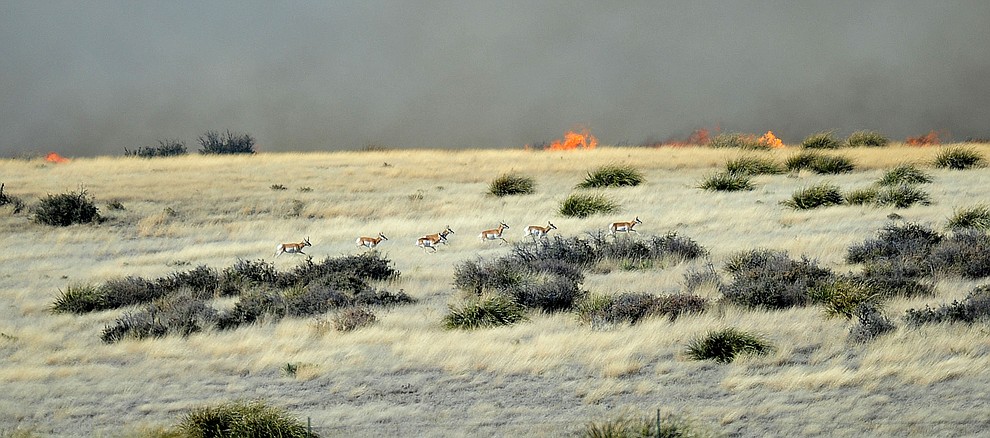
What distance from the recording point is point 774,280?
17.4 meters

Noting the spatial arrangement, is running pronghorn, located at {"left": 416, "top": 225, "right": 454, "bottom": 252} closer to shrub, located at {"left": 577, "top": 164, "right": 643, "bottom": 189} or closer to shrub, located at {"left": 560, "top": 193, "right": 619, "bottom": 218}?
shrub, located at {"left": 560, "top": 193, "right": 619, "bottom": 218}

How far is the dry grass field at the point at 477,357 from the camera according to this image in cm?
1152

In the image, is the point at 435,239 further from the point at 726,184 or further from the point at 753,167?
the point at 753,167

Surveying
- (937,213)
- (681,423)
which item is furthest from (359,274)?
(937,213)

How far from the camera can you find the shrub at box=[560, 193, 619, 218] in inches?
1113

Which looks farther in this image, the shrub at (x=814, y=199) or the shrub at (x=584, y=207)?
the shrub at (x=584, y=207)

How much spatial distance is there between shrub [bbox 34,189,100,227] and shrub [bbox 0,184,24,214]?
88 centimetres

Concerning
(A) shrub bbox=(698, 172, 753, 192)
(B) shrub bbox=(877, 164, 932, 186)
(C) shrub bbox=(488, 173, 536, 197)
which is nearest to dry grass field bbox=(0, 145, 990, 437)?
(B) shrub bbox=(877, 164, 932, 186)

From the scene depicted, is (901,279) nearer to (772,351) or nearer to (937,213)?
(772,351)

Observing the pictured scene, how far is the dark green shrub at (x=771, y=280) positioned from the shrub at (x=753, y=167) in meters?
15.2

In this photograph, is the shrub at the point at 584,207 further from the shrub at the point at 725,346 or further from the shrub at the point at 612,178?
the shrub at the point at 725,346

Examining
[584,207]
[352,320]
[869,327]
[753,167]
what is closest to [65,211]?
[584,207]

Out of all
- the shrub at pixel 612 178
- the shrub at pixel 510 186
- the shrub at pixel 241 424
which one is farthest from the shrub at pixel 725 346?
the shrub at pixel 612 178

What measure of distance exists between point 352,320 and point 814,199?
16.1m
